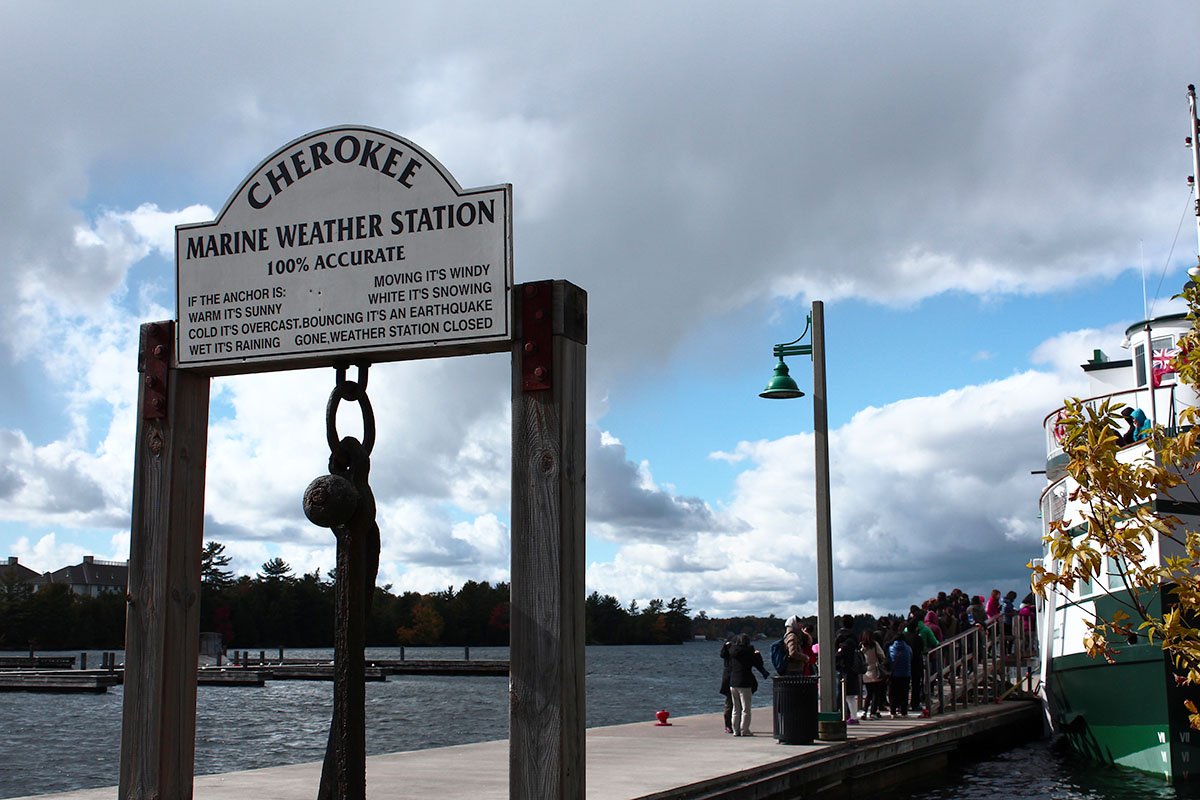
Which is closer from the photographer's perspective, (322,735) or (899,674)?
(899,674)

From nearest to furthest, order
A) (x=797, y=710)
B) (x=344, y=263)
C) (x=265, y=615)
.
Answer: (x=344, y=263) → (x=797, y=710) → (x=265, y=615)

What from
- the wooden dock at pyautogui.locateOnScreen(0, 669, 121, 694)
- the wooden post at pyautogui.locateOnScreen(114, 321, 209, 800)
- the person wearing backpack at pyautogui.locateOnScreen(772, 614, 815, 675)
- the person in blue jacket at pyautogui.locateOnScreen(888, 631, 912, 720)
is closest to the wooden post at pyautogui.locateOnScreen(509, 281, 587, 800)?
the wooden post at pyautogui.locateOnScreen(114, 321, 209, 800)

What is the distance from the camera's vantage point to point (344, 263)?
468 centimetres

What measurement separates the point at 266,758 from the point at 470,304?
1074 inches

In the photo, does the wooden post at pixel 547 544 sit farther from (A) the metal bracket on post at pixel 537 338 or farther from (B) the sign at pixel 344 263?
(B) the sign at pixel 344 263

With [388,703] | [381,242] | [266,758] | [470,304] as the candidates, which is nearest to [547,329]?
[470,304]

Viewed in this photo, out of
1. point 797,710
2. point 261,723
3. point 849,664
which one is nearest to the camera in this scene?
point 797,710

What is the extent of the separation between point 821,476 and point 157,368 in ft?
35.7

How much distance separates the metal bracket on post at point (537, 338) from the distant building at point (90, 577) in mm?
179259

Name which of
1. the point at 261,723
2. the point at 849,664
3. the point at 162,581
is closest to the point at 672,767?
the point at 849,664

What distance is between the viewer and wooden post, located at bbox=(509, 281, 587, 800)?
4.30 metres

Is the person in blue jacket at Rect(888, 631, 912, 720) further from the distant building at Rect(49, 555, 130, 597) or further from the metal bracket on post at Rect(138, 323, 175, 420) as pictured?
the distant building at Rect(49, 555, 130, 597)

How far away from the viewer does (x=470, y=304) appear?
450 cm

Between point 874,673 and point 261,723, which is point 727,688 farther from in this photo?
point 261,723
